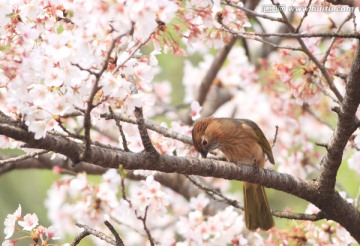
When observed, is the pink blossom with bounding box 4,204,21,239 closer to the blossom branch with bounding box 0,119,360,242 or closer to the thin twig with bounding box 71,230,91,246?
the thin twig with bounding box 71,230,91,246

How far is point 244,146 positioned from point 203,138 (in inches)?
19.2

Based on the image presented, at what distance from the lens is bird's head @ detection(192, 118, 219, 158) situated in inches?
164

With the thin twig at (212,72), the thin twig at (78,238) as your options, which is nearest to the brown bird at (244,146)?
the thin twig at (212,72)

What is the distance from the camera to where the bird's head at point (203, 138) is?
13.7 feet

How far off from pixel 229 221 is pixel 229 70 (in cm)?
256

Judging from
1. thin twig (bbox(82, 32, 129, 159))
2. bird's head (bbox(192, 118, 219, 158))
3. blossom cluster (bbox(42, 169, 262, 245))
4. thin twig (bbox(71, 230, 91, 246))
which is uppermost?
bird's head (bbox(192, 118, 219, 158))

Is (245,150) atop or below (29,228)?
atop

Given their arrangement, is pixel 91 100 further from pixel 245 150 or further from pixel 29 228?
pixel 245 150

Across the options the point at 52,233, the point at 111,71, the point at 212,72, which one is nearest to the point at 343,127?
the point at 111,71

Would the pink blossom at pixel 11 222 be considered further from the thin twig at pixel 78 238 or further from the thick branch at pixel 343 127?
the thick branch at pixel 343 127

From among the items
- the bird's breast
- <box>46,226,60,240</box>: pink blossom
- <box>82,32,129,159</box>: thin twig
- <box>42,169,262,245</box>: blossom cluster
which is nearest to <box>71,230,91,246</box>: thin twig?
<box>46,226,60,240</box>: pink blossom

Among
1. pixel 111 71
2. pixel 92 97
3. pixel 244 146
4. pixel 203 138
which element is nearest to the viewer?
pixel 92 97

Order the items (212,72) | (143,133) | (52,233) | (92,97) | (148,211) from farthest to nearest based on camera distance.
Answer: (212,72) → (148,211) → (52,233) → (143,133) → (92,97)

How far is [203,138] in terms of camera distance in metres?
4.27
